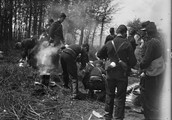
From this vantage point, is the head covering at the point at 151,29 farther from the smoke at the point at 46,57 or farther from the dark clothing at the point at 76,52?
the smoke at the point at 46,57

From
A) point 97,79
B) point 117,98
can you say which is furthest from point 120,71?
point 97,79

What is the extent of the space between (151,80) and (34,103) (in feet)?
8.51

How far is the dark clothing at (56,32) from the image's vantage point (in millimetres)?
7398

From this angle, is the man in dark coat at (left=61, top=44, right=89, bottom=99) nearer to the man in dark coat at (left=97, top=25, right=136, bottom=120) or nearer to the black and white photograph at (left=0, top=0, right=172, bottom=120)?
the black and white photograph at (left=0, top=0, right=172, bottom=120)

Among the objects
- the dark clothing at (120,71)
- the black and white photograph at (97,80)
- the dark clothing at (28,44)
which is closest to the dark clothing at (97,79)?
the black and white photograph at (97,80)

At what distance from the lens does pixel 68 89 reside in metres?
6.73

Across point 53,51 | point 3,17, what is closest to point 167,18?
point 53,51

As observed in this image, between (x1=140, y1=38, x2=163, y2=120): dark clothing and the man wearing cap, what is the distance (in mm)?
3707

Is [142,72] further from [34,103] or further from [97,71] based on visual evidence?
[34,103]

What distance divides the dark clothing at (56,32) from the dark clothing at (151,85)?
12.2 feet

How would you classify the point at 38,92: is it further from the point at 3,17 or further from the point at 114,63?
the point at 3,17

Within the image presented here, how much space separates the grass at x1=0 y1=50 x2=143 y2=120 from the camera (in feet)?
14.7

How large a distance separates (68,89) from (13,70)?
1856 millimetres

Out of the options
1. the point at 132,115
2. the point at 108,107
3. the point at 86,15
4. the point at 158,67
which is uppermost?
the point at 86,15
